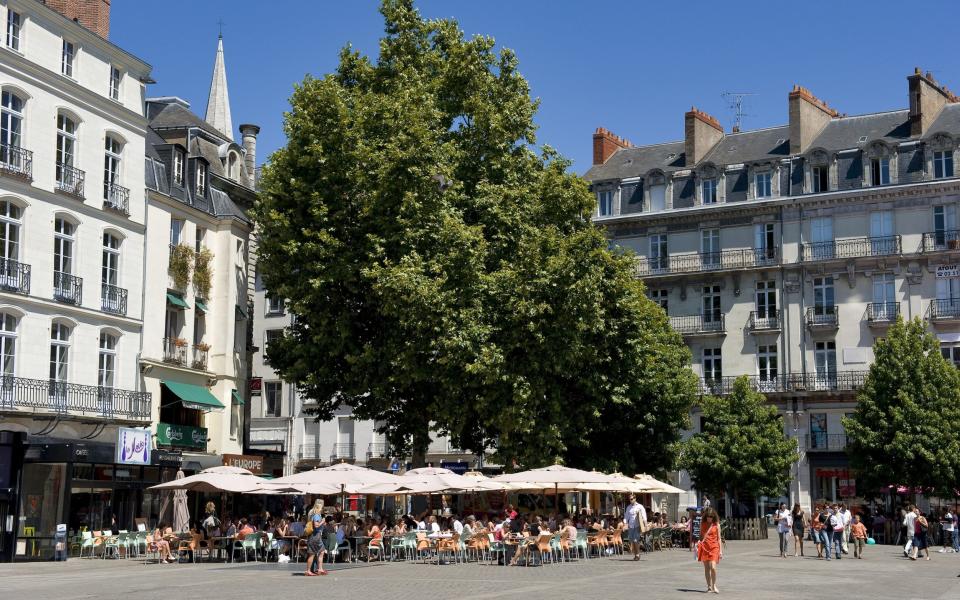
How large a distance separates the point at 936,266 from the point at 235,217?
31212mm

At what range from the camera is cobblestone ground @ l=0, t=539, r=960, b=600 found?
66.4 feet

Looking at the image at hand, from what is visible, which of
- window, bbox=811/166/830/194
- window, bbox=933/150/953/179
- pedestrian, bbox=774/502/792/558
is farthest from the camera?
window, bbox=811/166/830/194

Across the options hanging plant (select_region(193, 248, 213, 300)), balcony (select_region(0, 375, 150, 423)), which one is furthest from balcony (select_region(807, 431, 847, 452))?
balcony (select_region(0, 375, 150, 423))

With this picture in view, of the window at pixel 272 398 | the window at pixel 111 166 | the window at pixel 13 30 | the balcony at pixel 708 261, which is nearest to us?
the window at pixel 13 30

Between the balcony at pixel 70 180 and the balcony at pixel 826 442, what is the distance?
3549 cm

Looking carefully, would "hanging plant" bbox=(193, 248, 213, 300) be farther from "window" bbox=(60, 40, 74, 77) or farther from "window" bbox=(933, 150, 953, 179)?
"window" bbox=(933, 150, 953, 179)

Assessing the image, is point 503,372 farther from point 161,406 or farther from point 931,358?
point 931,358

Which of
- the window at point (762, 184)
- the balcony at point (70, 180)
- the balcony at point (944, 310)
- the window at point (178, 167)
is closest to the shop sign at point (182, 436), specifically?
the balcony at point (70, 180)

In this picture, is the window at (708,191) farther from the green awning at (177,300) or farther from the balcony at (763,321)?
the green awning at (177,300)

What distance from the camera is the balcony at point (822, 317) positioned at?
55.2 metres

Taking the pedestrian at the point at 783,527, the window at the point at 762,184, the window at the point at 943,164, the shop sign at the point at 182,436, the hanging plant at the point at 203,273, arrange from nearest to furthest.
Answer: the pedestrian at the point at 783,527
the shop sign at the point at 182,436
the hanging plant at the point at 203,273
the window at the point at 943,164
the window at the point at 762,184

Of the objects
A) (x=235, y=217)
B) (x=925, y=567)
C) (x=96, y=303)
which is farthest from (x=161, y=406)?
(x=925, y=567)

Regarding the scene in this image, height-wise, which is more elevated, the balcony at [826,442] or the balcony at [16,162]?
the balcony at [16,162]

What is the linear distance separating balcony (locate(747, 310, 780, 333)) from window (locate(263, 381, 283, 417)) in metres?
26.0
